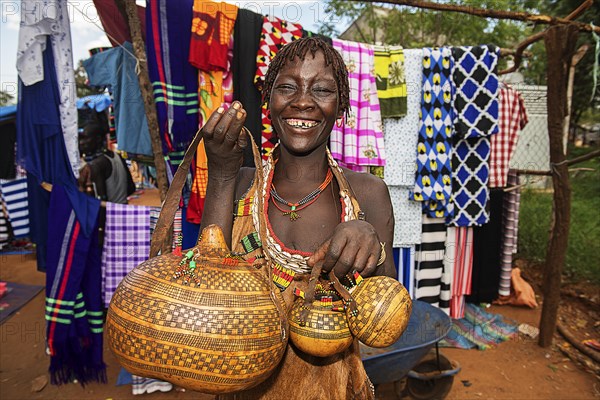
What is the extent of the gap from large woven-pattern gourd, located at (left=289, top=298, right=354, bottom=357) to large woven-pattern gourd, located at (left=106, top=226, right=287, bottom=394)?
0.11 metres

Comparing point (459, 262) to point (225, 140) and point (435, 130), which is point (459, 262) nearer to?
point (435, 130)

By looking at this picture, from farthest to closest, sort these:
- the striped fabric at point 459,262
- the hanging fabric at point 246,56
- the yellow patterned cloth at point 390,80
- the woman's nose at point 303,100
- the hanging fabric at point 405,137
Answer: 1. the striped fabric at point 459,262
2. the hanging fabric at point 405,137
3. the yellow patterned cloth at point 390,80
4. the hanging fabric at point 246,56
5. the woman's nose at point 303,100

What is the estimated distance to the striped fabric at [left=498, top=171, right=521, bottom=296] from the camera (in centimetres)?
456

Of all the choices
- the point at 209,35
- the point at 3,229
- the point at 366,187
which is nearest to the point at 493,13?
the point at 209,35

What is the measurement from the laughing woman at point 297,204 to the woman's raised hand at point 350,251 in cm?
18

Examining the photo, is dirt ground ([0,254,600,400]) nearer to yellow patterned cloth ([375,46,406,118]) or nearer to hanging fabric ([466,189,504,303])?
hanging fabric ([466,189,504,303])

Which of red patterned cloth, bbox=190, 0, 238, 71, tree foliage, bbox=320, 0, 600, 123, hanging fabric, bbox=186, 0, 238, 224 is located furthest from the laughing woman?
tree foliage, bbox=320, 0, 600, 123

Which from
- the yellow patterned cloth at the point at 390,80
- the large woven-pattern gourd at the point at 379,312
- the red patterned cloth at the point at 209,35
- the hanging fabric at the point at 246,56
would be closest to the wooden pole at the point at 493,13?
the yellow patterned cloth at the point at 390,80

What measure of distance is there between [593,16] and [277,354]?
11504 mm

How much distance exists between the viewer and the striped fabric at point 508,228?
15.0 feet

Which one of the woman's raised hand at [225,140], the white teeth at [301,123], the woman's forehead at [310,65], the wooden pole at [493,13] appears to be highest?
the wooden pole at [493,13]

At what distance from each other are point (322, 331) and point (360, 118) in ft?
8.59

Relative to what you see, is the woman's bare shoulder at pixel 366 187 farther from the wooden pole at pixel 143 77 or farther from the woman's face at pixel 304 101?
the wooden pole at pixel 143 77

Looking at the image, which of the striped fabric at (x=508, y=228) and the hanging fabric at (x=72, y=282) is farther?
the striped fabric at (x=508, y=228)
